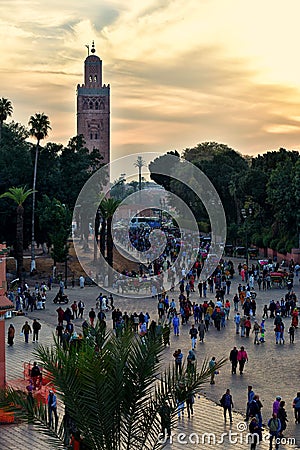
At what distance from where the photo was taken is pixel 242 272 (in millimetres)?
46969

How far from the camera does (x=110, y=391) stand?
Result: 11094 mm

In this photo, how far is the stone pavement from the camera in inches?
709

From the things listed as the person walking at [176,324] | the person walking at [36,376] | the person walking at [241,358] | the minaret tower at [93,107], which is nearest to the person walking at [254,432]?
the person walking at [36,376]

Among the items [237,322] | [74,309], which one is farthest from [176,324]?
[74,309]

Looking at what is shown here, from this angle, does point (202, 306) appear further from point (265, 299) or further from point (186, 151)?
point (186, 151)

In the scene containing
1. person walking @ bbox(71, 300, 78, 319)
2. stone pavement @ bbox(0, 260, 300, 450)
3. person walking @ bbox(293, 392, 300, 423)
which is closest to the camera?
stone pavement @ bbox(0, 260, 300, 450)

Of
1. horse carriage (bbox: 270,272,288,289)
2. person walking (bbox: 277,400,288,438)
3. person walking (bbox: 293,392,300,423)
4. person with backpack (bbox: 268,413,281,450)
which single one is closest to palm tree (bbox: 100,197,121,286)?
horse carriage (bbox: 270,272,288,289)

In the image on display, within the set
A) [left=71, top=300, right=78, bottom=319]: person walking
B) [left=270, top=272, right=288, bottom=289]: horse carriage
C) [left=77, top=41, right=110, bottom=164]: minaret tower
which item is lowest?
[left=71, top=300, right=78, bottom=319]: person walking

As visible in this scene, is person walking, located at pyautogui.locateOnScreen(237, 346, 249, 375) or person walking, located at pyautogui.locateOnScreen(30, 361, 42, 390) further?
person walking, located at pyautogui.locateOnScreen(237, 346, 249, 375)

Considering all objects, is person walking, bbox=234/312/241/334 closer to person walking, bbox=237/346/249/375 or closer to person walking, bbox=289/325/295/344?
person walking, bbox=289/325/295/344

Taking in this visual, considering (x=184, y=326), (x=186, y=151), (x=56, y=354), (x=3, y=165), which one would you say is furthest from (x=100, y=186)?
(x=186, y=151)

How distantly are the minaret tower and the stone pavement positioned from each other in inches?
3422

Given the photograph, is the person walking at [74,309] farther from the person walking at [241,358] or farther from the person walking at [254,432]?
the person walking at [254,432]

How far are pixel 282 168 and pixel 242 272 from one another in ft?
57.0
